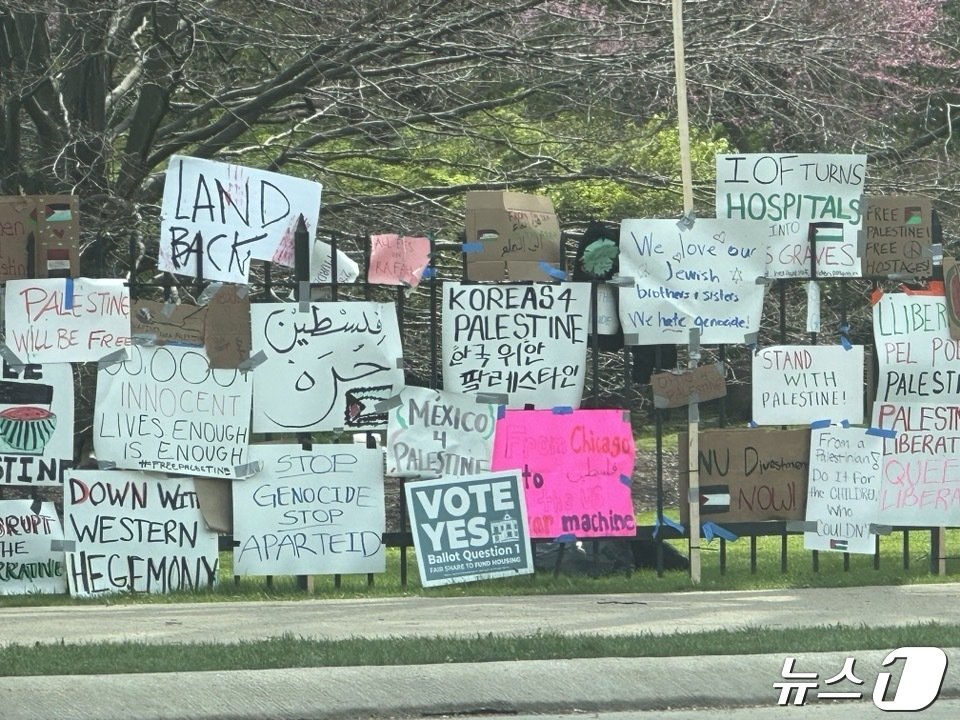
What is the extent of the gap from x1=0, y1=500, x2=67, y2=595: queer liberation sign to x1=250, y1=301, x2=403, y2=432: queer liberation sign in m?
1.38

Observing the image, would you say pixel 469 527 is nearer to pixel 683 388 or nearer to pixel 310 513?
pixel 310 513

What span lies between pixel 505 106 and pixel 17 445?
596cm

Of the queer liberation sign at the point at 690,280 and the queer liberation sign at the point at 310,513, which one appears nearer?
the queer liberation sign at the point at 310,513

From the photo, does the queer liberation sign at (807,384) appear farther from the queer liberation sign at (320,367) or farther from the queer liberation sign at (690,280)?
the queer liberation sign at (320,367)

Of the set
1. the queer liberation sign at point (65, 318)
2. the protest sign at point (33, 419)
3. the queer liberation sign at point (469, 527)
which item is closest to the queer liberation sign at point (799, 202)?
the queer liberation sign at point (469, 527)

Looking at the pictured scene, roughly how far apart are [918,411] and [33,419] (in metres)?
5.52

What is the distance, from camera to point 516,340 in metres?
9.16

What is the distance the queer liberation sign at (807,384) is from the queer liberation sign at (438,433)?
1.74 meters

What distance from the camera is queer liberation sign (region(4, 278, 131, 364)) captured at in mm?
8758

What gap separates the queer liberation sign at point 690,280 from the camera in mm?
9234

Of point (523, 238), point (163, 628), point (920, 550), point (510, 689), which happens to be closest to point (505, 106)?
point (523, 238)

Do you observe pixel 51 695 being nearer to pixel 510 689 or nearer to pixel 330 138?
pixel 510 689

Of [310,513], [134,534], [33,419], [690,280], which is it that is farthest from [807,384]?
[33,419]

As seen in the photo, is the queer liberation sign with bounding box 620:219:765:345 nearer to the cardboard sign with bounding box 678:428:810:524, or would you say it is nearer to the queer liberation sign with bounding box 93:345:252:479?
the cardboard sign with bounding box 678:428:810:524
